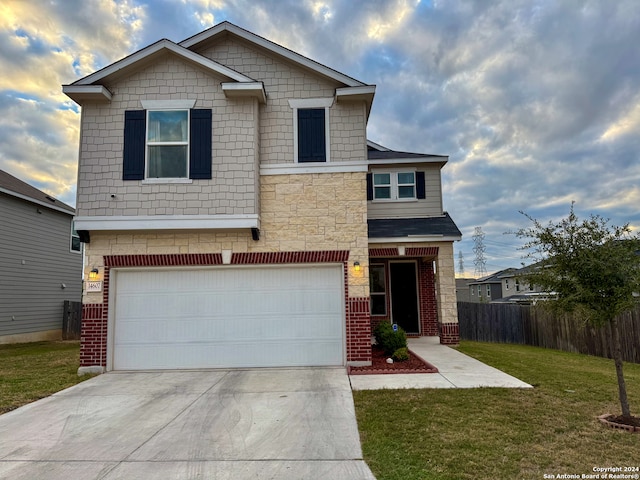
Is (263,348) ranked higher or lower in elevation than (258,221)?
lower

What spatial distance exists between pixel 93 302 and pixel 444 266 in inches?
372

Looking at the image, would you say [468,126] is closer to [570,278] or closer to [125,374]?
[570,278]

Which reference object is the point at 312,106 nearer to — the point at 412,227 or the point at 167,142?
the point at 167,142

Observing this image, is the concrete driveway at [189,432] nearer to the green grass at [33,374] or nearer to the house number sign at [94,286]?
the green grass at [33,374]

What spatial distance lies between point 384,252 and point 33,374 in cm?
952

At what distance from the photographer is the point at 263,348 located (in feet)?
29.9

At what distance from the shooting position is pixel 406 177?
14.4m

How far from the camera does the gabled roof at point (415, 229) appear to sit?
12297 mm

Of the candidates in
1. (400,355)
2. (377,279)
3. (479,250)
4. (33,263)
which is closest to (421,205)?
(377,279)

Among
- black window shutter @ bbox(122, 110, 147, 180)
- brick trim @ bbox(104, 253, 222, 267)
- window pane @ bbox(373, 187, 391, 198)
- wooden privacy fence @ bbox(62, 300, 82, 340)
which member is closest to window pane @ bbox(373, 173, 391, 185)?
window pane @ bbox(373, 187, 391, 198)

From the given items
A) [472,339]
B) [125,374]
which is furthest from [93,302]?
[472,339]

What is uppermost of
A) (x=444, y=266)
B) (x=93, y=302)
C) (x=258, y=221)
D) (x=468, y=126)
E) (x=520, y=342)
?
(x=468, y=126)

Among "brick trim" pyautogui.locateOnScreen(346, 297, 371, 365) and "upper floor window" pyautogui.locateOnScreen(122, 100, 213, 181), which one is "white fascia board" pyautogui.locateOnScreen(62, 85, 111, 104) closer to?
"upper floor window" pyautogui.locateOnScreen(122, 100, 213, 181)

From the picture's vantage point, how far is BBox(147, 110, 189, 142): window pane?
9141 millimetres
